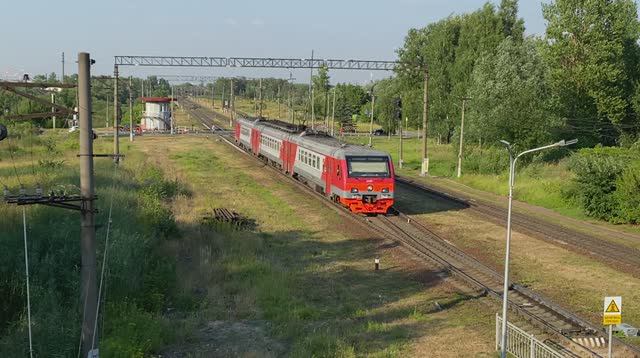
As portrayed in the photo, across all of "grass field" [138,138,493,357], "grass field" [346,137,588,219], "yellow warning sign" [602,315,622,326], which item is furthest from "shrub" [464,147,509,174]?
"yellow warning sign" [602,315,622,326]

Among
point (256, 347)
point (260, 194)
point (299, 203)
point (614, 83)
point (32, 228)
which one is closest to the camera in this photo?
point (256, 347)

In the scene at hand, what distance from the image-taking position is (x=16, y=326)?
13.1m

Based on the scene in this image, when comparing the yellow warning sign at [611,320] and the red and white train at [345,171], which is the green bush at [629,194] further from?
the yellow warning sign at [611,320]

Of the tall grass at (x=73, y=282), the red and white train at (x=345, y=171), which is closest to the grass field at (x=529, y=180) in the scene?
the red and white train at (x=345, y=171)

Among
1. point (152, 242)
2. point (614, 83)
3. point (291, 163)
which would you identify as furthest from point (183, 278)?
point (614, 83)

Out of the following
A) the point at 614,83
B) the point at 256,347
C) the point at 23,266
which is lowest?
the point at 256,347

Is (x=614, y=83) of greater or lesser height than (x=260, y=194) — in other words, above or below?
above

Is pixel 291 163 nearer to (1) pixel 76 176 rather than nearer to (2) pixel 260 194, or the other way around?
(2) pixel 260 194

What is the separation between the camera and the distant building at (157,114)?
96875 millimetres

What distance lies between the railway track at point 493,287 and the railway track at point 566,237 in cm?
477

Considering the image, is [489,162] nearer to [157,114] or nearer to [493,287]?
[493,287]

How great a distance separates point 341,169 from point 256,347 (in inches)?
592

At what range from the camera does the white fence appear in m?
13.4

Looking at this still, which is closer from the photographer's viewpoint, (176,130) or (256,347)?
(256,347)
